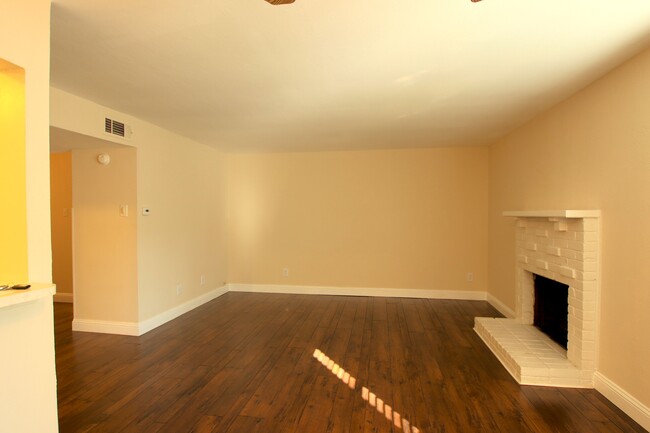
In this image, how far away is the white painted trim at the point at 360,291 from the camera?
506 centimetres

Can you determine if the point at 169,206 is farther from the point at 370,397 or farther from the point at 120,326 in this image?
the point at 370,397

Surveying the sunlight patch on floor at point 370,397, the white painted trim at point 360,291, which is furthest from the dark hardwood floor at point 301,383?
the white painted trim at point 360,291

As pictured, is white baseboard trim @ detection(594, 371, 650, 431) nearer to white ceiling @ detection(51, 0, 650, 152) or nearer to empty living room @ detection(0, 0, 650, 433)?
empty living room @ detection(0, 0, 650, 433)

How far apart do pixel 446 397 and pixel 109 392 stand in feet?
8.26

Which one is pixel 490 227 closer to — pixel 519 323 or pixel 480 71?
pixel 519 323

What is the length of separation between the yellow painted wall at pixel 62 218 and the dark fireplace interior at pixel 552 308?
6245mm

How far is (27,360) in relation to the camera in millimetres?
1474

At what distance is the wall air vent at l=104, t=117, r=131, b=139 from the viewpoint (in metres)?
3.19

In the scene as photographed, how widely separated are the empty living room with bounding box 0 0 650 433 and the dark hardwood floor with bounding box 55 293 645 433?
2cm

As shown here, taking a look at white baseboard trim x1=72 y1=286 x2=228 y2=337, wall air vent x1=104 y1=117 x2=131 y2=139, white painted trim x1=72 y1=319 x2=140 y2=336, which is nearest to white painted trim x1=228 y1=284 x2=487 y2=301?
white baseboard trim x1=72 y1=286 x2=228 y2=337

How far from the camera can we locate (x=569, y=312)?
266 centimetres

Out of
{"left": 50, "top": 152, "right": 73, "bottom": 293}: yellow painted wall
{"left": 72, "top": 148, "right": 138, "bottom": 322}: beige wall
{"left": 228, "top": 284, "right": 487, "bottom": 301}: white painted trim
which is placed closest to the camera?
{"left": 72, "top": 148, "right": 138, "bottom": 322}: beige wall

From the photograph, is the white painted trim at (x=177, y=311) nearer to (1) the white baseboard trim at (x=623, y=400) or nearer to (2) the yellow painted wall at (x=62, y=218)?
(2) the yellow painted wall at (x=62, y=218)

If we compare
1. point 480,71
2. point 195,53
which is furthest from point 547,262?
point 195,53
